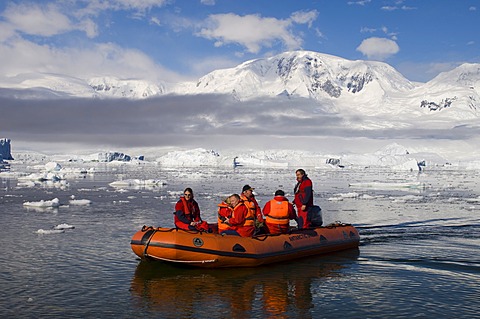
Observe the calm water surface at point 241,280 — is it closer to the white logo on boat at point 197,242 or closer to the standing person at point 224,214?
the white logo on boat at point 197,242

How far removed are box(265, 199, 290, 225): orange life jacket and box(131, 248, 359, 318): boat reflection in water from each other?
940mm

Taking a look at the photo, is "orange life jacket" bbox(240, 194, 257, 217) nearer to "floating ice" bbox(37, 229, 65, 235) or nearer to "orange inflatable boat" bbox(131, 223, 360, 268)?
"orange inflatable boat" bbox(131, 223, 360, 268)

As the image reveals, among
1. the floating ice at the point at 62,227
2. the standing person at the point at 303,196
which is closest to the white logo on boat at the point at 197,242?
the standing person at the point at 303,196

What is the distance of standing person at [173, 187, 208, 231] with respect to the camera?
11.3 m

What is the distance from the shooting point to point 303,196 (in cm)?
1222

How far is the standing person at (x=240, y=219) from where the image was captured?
10.9 metres

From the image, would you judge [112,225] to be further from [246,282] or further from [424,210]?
[424,210]

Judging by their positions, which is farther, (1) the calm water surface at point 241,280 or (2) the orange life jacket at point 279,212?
(2) the orange life jacket at point 279,212

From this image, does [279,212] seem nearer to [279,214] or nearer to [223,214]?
[279,214]

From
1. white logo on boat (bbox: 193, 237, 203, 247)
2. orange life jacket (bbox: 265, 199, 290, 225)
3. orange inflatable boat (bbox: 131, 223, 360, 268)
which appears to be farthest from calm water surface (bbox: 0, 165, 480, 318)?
orange life jacket (bbox: 265, 199, 290, 225)

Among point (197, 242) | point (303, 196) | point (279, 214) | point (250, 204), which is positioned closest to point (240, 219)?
point (250, 204)

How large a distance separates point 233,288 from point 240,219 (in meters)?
2.04

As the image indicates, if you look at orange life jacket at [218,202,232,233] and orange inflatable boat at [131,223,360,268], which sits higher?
orange life jacket at [218,202,232,233]

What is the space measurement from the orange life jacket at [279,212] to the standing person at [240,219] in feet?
2.41
